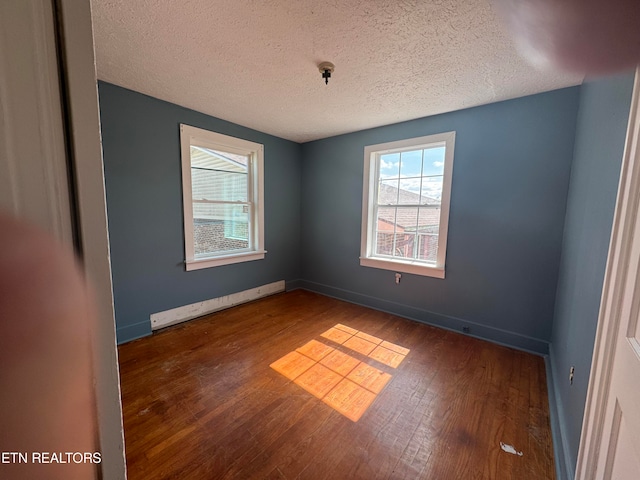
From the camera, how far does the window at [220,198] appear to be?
9.47ft

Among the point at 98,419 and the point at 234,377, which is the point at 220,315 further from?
the point at 98,419

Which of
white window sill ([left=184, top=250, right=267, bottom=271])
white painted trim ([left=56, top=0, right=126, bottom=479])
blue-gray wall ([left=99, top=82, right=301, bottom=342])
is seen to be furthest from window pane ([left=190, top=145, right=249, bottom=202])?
white painted trim ([left=56, top=0, right=126, bottom=479])

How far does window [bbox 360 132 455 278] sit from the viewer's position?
2854mm

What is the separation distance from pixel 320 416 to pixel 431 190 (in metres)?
2.49

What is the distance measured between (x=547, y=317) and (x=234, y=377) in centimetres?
278

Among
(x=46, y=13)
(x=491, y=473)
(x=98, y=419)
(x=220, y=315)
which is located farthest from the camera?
(x=220, y=315)

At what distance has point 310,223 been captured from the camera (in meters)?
4.10

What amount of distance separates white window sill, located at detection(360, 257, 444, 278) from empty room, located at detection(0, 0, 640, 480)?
0.02 m

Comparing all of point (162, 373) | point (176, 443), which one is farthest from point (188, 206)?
point (176, 443)

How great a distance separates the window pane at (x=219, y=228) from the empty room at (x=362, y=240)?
0.03m

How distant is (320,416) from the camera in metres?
1.66

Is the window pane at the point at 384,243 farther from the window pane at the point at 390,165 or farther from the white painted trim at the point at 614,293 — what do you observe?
the white painted trim at the point at 614,293

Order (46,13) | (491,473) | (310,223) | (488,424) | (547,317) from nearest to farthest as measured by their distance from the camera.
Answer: (46,13), (491,473), (488,424), (547,317), (310,223)

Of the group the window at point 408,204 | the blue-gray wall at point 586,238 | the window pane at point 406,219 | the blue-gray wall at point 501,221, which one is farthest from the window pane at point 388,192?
the blue-gray wall at point 586,238
